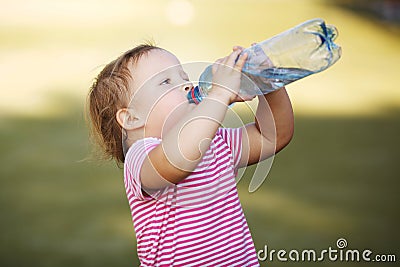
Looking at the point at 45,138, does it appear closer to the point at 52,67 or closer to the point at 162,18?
the point at 52,67

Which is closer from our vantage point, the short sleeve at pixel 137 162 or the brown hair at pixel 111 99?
the short sleeve at pixel 137 162

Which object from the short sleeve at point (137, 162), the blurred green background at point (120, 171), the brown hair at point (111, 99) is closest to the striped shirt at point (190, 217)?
the short sleeve at point (137, 162)

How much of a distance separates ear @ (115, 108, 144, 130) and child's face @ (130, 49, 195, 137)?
0.01 metres

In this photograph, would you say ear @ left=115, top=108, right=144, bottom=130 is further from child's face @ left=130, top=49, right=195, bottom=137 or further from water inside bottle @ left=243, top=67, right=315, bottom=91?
water inside bottle @ left=243, top=67, right=315, bottom=91

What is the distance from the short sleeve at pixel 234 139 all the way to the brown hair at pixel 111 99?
0.22 m

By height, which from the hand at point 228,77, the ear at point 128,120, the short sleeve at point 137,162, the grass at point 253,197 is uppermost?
the hand at point 228,77

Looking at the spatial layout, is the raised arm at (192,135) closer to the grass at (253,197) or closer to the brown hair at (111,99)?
the brown hair at (111,99)

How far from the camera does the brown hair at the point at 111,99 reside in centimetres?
171

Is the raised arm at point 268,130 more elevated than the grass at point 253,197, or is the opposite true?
the raised arm at point 268,130

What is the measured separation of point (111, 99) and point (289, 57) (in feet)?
1.26

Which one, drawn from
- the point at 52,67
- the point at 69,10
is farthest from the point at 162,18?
the point at 52,67

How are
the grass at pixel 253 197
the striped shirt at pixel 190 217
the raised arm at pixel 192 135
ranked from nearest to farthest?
the raised arm at pixel 192 135
the striped shirt at pixel 190 217
the grass at pixel 253 197

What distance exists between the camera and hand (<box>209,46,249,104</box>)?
1527 mm

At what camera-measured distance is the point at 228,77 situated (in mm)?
1542
